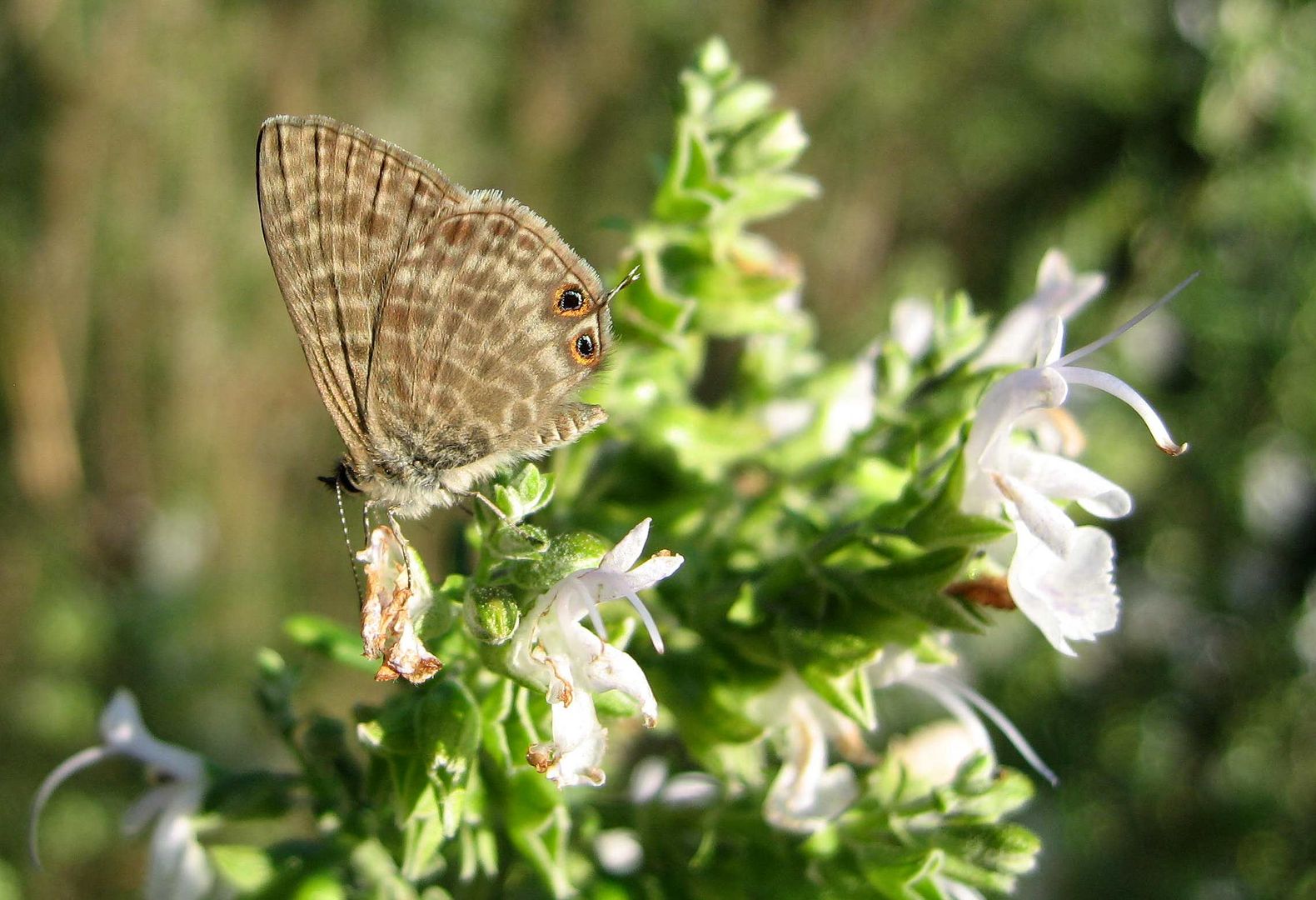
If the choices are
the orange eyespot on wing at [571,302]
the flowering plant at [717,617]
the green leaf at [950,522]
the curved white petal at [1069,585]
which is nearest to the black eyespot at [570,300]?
the orange eyespot on wing at [571,302]

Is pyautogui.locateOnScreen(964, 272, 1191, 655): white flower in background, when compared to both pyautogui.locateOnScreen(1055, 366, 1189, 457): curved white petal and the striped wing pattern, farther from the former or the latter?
the striped wing pattern

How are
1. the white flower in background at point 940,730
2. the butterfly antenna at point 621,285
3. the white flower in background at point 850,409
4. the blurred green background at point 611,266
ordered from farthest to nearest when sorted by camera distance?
the blurred green background at point 611,266
the white flower in background at point 850,409
the butterfly antenna at point 621,285
the white flower in background at point 940,730

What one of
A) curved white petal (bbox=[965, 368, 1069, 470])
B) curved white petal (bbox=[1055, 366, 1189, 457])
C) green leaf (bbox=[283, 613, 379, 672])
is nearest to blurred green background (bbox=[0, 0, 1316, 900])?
green leaf (bbox=[283, 613, 379, 672])

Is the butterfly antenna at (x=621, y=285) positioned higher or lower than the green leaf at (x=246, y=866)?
higher

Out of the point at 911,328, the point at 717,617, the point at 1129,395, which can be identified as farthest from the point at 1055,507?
the point at 911,328

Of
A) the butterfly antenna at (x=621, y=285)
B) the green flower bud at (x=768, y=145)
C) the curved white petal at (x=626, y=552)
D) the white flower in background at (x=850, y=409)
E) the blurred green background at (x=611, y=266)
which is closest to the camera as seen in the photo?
the curved white petal at (x=626, y=552)

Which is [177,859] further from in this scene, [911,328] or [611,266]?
[611,266]

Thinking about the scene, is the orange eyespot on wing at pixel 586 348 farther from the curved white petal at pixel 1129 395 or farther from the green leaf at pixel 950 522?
the curved white petal at pixel 1129 395
